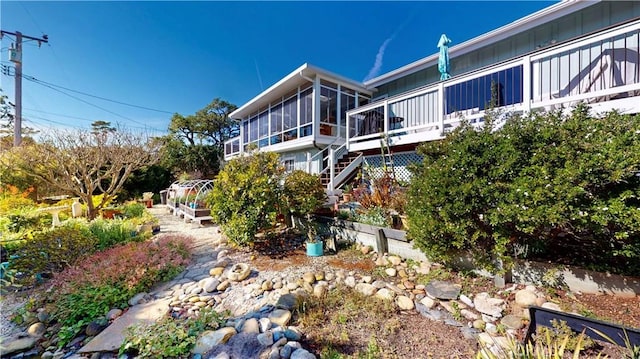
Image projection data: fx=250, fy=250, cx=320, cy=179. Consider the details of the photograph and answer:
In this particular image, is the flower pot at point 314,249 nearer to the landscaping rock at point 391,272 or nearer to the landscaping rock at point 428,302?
the landscaping rock at point 391,272

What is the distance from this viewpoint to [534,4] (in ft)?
23.9

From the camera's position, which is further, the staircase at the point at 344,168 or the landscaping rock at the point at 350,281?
the staircase at the point at 344,168

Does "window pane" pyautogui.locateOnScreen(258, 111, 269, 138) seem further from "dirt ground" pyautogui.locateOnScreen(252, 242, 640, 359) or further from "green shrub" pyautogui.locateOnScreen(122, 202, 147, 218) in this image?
"dirt ground" pyautogui.locateOnScreen(252, 242, 640, 359)

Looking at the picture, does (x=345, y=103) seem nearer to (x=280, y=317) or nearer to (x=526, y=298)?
(x=526, y=298)

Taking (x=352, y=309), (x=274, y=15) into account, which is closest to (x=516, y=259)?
(x=352, y=309)

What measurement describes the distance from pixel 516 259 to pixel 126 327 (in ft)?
16.9

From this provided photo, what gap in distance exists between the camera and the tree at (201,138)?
21172 mm

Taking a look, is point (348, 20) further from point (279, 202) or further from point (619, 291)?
point (619, 291)

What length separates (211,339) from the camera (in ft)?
8.56

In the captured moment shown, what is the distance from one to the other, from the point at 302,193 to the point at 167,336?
364 cm

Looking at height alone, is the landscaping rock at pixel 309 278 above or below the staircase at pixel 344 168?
below

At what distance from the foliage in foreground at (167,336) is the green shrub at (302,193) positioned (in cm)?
298

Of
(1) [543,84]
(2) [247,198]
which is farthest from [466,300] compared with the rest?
(1) [543,84]

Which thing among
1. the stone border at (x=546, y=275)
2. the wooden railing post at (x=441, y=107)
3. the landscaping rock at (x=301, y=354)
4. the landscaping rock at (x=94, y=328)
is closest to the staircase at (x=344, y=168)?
the wooden railing post at (x=441, y=107)
